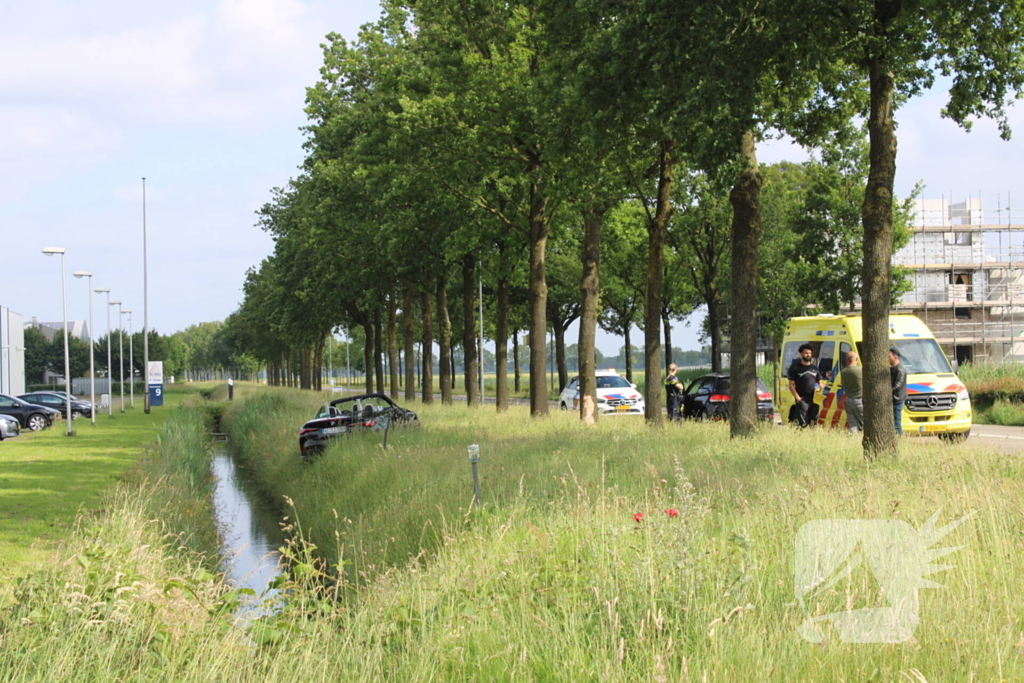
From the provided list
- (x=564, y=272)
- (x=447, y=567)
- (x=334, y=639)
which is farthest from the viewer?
(x=564, y=272)

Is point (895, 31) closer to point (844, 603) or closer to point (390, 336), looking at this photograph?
point (844, 603)

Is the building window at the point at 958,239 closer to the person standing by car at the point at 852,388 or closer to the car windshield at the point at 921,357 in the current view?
the car windshield at the point at 921,357

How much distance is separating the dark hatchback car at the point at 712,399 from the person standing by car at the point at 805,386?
5.22m

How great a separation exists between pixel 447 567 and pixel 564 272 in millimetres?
41282

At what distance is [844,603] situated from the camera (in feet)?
17.8

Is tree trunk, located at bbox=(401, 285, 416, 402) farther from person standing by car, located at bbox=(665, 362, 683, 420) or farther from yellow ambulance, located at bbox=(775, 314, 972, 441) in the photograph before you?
yellow ambulance, located at bbox=(775, 314, 972, 441)

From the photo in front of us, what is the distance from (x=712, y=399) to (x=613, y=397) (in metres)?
6.45

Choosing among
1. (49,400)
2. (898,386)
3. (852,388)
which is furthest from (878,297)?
(49,400)

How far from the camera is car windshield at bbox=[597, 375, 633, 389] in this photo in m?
33.6

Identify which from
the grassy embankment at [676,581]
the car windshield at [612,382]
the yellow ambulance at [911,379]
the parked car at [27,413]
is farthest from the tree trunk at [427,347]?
the grassy embankment at [676,581]

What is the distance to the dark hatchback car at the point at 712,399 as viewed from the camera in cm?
2466

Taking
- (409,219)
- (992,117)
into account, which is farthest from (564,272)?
(992,117)

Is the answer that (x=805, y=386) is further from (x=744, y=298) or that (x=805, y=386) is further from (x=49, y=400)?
(x=49, y=400)

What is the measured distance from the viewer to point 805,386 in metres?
18.8
